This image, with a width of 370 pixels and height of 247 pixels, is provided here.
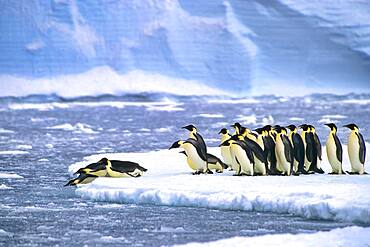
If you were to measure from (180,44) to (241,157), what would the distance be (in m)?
23.1

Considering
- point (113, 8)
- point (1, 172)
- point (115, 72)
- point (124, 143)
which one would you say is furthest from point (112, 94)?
point (1, 172)

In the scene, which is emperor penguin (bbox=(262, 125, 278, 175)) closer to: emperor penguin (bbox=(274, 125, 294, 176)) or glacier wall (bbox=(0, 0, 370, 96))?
emperor penguin (bbox=(274, 125, 294, 176))

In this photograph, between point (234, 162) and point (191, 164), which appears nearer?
point (234, 162)

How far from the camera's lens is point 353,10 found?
3047cm

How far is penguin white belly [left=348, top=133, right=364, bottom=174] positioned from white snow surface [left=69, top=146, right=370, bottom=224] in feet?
1.07

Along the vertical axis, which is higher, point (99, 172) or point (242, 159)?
point (242, 159)

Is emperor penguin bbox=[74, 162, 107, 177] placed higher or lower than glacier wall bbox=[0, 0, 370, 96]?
lower

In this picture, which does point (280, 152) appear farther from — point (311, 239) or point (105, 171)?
point (311, 239)

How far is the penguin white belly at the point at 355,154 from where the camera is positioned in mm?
7711

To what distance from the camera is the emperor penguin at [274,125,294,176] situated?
766 centimetres

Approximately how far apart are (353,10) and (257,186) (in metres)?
24.6

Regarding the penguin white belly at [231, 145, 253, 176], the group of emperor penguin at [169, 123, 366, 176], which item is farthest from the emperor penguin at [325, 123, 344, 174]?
the penguin white belly at [231, 145, 253, 176]

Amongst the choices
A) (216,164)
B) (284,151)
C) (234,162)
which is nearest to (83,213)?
(234,162)

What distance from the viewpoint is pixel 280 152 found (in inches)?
303
